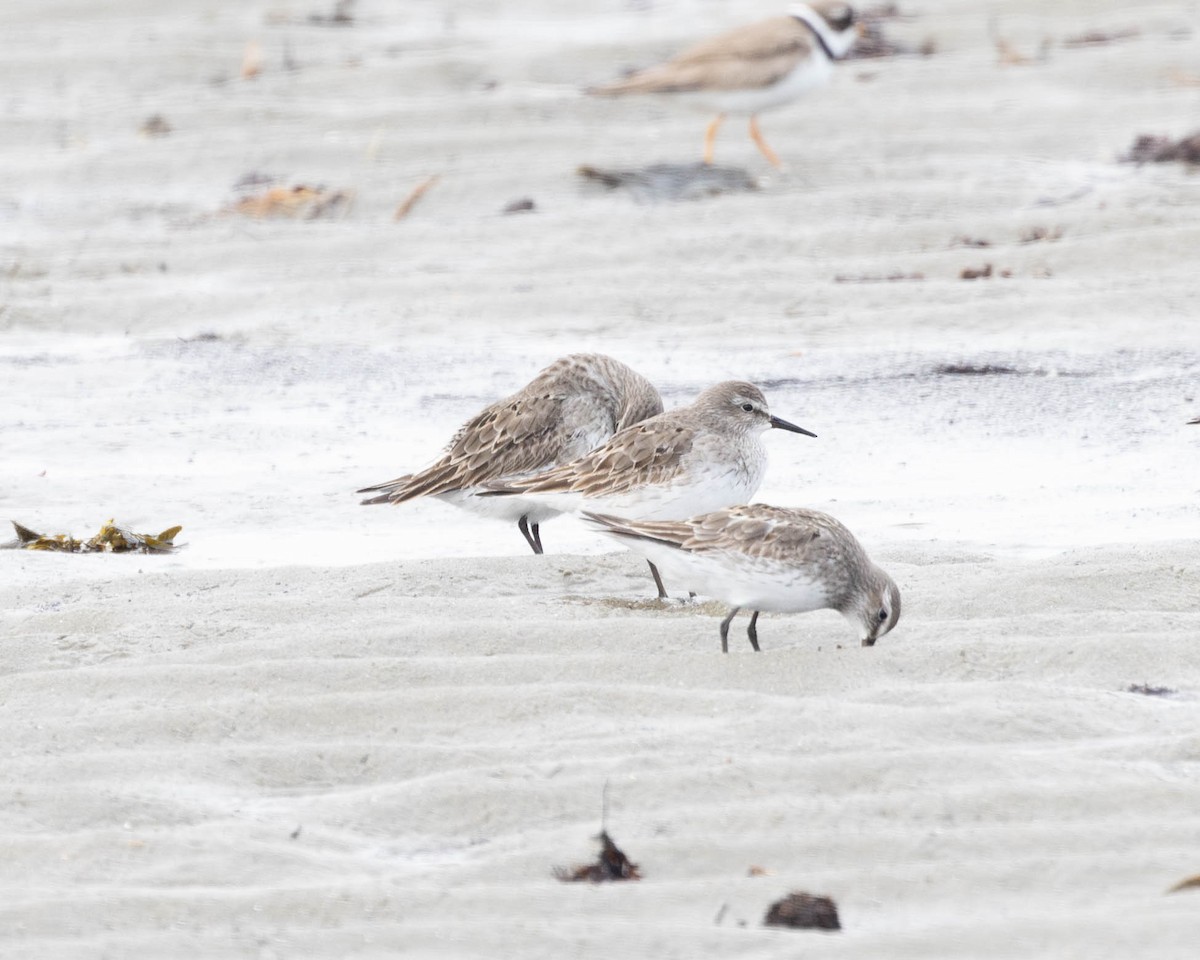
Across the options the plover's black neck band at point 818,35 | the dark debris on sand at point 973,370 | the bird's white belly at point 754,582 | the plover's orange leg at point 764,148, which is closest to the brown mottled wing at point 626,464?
the bird's white belly at point 754,582

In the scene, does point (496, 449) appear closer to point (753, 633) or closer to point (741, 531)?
point (741, 531)

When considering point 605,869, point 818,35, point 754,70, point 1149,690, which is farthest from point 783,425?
point 818,35

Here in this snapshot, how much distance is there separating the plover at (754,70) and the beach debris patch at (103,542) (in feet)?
17.9

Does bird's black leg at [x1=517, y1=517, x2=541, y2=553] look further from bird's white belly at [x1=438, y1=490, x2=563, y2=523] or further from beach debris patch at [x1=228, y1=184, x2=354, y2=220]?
beach debris patch at [x1=228, y1=184, x2=354, y2=220]

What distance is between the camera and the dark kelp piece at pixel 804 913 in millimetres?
3283

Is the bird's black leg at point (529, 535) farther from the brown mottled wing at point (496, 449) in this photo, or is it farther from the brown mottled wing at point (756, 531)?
the brown mottled wing at point (756, 531)

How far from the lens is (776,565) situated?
502 centimetres

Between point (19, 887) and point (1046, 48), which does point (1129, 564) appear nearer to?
point (19, 887)

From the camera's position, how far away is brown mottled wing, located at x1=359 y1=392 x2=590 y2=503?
253 inches

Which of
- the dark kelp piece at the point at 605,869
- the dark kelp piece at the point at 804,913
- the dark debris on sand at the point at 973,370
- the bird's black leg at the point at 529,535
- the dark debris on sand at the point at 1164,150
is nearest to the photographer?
the dark kelp piece at the point at 804,913

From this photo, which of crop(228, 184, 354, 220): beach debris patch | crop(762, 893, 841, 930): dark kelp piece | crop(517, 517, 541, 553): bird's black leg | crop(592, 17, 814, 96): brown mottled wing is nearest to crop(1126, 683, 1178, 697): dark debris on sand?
crop(762, 893, 841, 930): dark kelp piece

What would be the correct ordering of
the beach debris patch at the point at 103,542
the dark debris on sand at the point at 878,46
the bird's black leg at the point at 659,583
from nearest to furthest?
the bird's black leg at the point at 659,583
the beach debris patch at the point at 103,542
the dark debris on sand at the point at 878,46

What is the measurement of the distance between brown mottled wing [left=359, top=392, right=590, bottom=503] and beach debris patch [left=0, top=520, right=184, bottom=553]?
26.5 inches

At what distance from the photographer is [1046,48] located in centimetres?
1207
